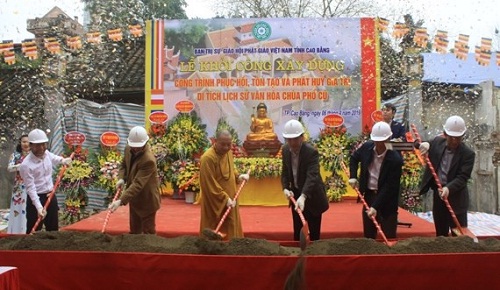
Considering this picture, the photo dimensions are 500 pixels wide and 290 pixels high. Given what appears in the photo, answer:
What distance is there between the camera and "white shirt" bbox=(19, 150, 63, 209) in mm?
4836

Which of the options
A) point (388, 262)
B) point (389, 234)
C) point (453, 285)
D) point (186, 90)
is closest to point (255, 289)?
point (388, 262)

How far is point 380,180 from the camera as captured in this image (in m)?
4.27

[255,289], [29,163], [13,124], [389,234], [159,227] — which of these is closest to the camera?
[255,289]

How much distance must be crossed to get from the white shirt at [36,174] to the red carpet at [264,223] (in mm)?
792

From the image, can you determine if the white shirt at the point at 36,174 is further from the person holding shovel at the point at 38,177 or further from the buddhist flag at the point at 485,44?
the buddhist flag at the point at 485,44

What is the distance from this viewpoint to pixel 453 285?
117 inches

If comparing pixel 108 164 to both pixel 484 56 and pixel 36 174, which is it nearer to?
pixel 36 174

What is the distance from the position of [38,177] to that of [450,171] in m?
3.92

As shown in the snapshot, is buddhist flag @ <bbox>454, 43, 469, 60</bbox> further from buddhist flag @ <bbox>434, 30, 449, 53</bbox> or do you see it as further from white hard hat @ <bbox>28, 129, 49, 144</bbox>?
white hard hat @ <bbox>28, 129, 49, 144</bbox>

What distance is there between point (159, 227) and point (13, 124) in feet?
20.8

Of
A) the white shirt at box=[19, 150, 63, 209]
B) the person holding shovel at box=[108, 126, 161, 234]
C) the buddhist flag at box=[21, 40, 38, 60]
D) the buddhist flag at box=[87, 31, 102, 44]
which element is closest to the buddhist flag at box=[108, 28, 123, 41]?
the buddhist flag at box=[87, 31, 102, 44]

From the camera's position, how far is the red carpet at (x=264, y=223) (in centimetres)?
561

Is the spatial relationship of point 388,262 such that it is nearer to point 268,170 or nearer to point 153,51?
point 268,170

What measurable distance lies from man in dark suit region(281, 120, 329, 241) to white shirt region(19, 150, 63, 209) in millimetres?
2393
